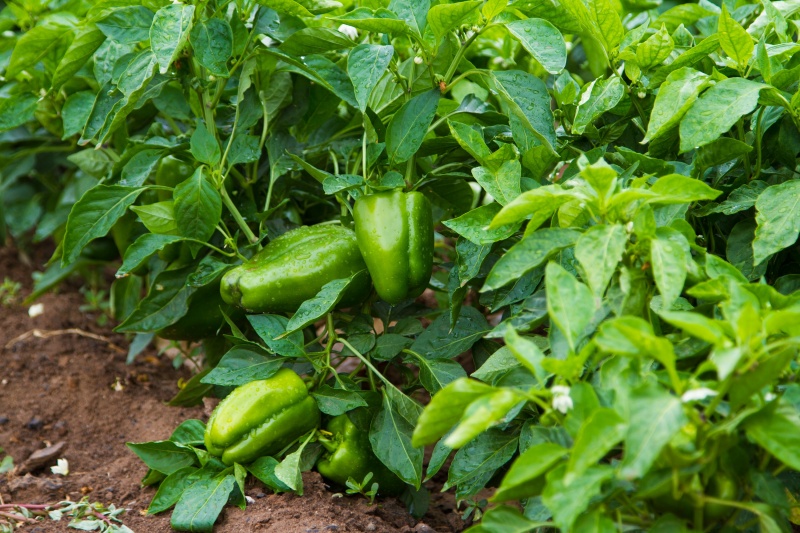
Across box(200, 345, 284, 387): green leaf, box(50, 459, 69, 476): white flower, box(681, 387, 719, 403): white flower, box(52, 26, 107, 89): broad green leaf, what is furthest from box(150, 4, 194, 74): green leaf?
box(681, 387, 719, 403): white flower

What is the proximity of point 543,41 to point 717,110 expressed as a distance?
348 millimetres

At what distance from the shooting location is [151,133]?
2.04 m

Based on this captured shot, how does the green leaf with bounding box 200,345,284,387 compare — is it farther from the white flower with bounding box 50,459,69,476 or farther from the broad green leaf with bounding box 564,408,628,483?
the broad green leaf with bounding box 564,408,628,483

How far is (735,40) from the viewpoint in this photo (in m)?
1.43

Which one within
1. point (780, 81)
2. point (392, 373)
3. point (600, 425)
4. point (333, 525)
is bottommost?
point (392, 373)

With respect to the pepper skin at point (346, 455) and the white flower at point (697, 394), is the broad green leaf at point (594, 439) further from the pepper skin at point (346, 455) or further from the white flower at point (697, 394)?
the pepper skin at point (346, 455)

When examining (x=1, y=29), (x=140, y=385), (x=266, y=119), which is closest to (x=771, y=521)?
(x=266, y=119)

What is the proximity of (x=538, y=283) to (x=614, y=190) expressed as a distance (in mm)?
372

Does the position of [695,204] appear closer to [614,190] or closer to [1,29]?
[614,190]

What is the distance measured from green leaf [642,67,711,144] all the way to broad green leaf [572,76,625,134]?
0.11 metres

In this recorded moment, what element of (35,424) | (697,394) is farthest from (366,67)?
(35,424)

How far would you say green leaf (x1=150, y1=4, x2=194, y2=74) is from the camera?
1.55 meters

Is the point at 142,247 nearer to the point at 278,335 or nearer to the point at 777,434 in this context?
the point at 278,335

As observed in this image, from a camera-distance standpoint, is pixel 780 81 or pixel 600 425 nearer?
pixel 600 425
